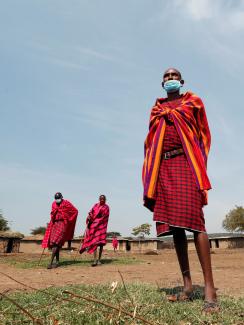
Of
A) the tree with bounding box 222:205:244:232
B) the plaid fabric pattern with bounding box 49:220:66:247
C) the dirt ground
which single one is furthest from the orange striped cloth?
the tree with bounding box 222:205:244:232

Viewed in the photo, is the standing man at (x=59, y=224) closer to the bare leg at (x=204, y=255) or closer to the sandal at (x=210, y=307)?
the bare leg at (x=204, y=255)

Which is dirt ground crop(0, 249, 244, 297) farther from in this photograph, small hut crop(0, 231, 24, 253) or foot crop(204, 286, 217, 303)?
small hut crop(0, 231, 24, 253)

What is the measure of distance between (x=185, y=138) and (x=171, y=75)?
785mm

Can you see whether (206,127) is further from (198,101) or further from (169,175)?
(169,175)

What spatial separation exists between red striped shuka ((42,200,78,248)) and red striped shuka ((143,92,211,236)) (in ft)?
21.5

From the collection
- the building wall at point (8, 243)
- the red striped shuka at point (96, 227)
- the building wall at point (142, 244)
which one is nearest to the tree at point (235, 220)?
the building wall at point (142, 244)

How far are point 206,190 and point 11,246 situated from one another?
2401 cm

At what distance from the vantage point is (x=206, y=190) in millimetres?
3283

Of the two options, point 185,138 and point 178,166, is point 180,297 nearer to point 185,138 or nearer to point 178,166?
point 178,166

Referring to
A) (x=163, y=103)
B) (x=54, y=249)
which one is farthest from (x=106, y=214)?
(x=163, y=103)

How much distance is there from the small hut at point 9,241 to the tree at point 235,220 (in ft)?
129

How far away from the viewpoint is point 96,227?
1045cm

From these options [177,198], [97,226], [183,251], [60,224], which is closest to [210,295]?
[183,251]

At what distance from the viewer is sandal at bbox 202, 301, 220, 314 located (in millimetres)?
2641
